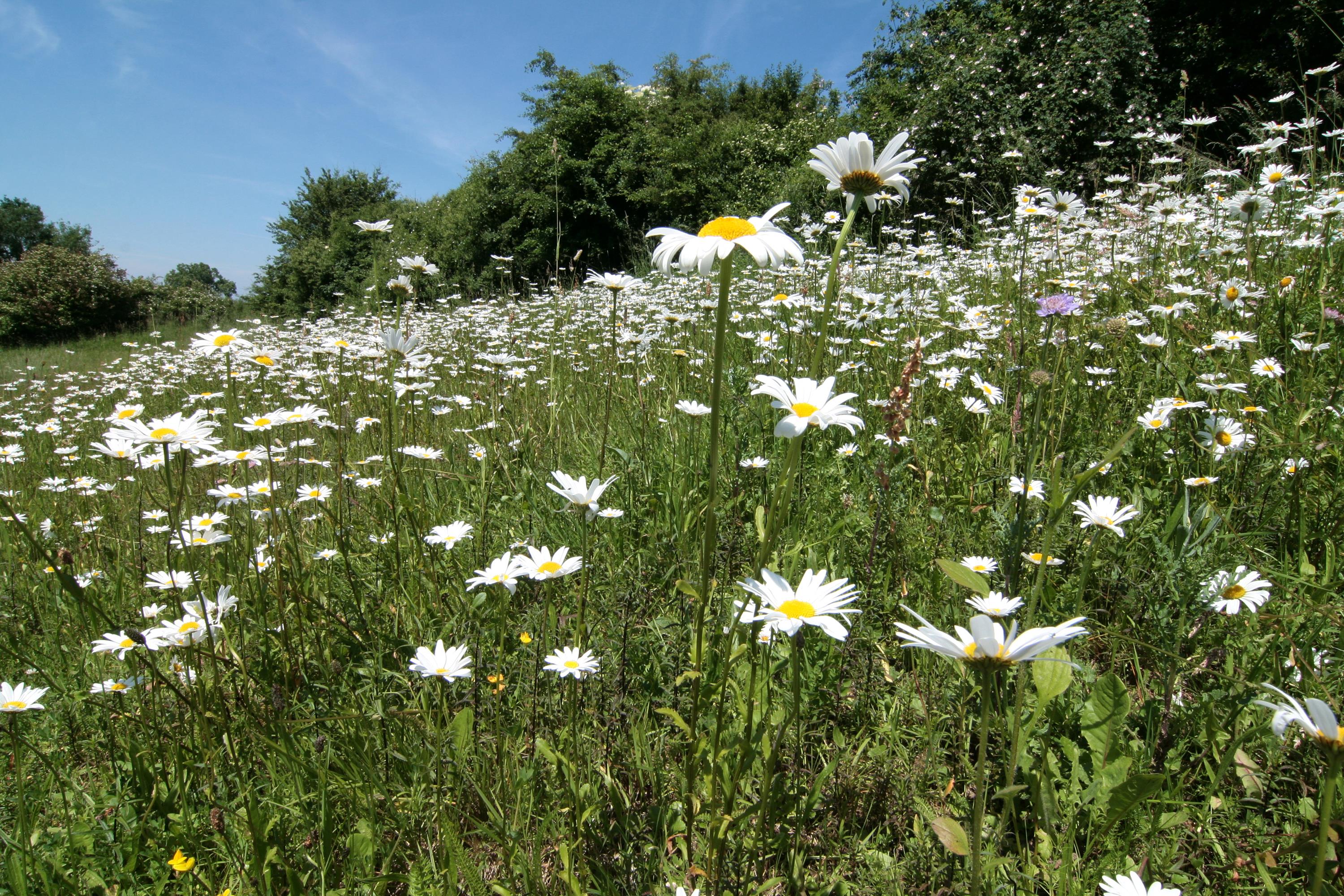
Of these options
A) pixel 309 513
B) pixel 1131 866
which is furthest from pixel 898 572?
pixel 309 513

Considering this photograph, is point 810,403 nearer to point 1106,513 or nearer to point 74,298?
point 1106,513

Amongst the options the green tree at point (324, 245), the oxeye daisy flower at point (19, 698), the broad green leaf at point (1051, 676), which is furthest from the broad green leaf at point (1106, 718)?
the green tree at point (324, 245)

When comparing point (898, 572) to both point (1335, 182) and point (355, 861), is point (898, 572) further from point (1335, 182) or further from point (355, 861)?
point (1335, 182)

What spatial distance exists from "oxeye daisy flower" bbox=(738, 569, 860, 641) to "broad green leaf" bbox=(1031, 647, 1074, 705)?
427mm

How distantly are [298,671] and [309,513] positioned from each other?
46.5 inches

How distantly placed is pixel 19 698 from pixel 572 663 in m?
1.26

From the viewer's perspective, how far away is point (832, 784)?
4.21 feet

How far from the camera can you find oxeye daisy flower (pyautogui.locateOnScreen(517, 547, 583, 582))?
125 cm

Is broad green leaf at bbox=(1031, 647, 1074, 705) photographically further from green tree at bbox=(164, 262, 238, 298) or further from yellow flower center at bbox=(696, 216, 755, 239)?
green tree at bbox=(164, 262, 238, 298)

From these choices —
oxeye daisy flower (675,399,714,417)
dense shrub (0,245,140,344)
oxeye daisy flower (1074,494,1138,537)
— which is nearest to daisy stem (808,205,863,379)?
oxeye daisy flower (1074,494,1138,537)

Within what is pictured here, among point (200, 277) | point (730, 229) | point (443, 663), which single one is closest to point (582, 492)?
point (443, 663)

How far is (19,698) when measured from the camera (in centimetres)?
140

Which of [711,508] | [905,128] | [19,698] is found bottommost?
[19,698]

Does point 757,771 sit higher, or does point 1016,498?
point 1016,498
